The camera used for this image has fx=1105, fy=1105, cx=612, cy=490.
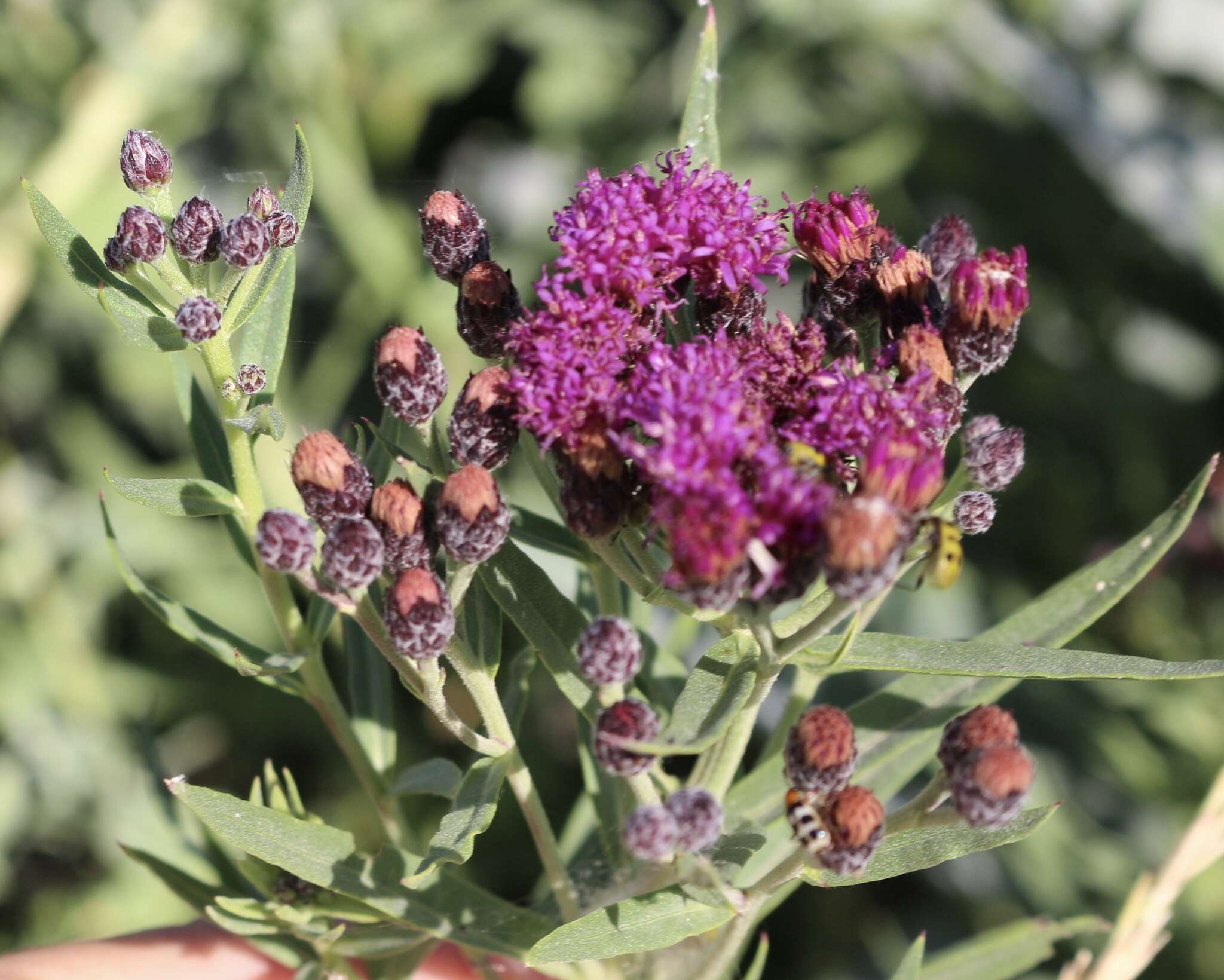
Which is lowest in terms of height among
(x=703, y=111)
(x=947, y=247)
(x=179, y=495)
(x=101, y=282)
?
(x=179, y=495)

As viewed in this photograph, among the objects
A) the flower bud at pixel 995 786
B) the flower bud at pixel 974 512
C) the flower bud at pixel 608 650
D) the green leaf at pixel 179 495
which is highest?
the flower bud at pixel 974 512

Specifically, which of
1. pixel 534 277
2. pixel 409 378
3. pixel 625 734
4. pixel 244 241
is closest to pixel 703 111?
pixel 409 378

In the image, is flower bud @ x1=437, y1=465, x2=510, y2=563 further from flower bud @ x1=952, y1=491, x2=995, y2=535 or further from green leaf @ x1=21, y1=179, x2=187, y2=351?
flower bud @ x1=952, y1=491, x2=995, y2=535

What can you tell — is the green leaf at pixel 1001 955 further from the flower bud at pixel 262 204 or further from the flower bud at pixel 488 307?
the flower bud at pixel 262 204

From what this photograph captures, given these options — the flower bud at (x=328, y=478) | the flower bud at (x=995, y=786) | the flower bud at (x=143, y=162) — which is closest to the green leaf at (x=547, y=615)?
the flower bud at (x=328, y=478)

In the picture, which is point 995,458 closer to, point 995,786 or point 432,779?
point 995,786

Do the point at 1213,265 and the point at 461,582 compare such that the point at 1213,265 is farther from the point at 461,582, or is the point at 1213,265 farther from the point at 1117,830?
the point at 461,582

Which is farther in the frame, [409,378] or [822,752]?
[409,378]
